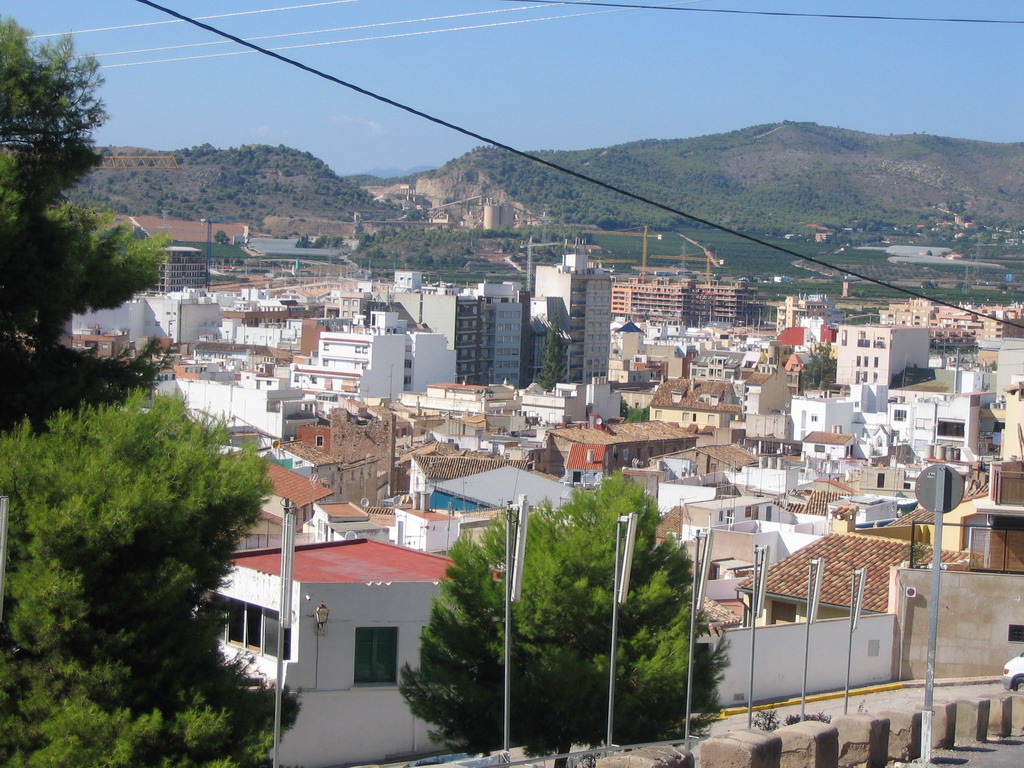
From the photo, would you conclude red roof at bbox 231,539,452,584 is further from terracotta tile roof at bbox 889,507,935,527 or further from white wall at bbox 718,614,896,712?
terracotta tile roof at bbox 889,507,935,527

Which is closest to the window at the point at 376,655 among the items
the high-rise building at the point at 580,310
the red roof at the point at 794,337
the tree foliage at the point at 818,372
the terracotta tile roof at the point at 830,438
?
the terracotta tile roof at the point at 830,438

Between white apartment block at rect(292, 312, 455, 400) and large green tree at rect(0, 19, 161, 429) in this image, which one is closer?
large green tree at rect(0, 19, 161, 429)

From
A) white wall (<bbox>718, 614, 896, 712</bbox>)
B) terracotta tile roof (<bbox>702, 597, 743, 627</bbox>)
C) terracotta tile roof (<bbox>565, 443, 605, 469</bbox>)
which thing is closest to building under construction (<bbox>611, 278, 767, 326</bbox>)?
terracotta tile roof (<bbox>565, 443, 605, 469</bbox>)

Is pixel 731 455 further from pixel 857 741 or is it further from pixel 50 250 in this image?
pixel 50 250

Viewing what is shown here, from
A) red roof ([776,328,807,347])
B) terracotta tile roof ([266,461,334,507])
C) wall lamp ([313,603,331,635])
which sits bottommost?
terracotta tile roof ([266,461,334,507])

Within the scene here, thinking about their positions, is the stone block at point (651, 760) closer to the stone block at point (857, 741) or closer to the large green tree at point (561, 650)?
the stone block at point (857, 741)

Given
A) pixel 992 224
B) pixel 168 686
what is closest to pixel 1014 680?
pixel 168 686
